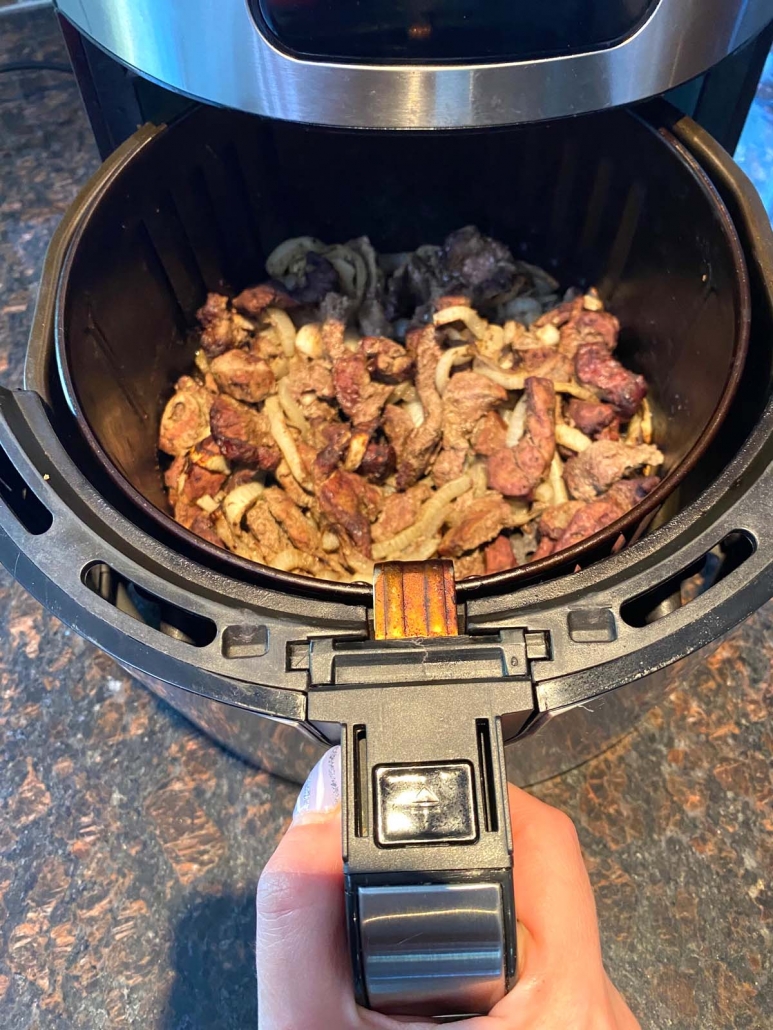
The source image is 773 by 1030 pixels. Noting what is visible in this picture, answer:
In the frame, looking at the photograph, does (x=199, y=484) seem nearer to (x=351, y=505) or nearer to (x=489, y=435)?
(x=351, y=505)

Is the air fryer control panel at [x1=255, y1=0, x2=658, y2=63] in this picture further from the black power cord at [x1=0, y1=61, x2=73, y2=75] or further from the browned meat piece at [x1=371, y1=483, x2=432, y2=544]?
the black power cord at [x1=0, y1=61, x2=73, y2=75]

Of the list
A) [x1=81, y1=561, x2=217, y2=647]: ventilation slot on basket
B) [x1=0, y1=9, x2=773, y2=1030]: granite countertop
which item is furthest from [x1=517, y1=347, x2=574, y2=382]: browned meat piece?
[x1=81, y1=561, x2=217, y2=647]: ventilation slot on basket

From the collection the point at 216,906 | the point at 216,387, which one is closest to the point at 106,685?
the point at 216,906

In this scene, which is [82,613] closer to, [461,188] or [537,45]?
[537,45]

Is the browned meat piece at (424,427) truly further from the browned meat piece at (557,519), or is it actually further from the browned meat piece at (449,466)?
the browned meat piece at (557,519)

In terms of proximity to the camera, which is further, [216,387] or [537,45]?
[216,387]

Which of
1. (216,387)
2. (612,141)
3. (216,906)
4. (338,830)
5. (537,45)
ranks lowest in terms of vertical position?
(216,906)

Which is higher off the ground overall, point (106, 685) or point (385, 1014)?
point (385, 1014)
